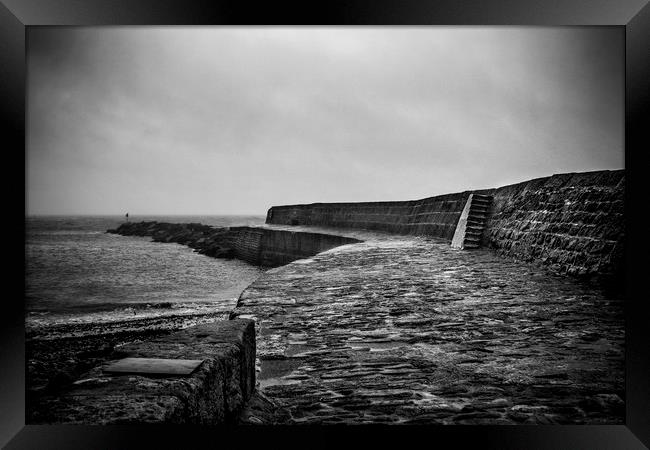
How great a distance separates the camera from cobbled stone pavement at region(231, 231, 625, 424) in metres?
2.56

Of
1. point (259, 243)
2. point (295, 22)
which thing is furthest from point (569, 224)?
point (259, 243)

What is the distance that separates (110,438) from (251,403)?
718mm

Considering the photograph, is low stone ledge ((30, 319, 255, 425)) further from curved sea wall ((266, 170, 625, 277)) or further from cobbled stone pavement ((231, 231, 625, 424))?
curved sea wall ((266, 170, 625, 277))

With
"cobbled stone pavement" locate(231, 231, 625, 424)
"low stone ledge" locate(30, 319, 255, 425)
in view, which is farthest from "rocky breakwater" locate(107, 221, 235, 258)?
"low stone ledge" locate(30, 319, 255, 425)

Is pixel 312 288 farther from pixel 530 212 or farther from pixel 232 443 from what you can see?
pixel 530 212

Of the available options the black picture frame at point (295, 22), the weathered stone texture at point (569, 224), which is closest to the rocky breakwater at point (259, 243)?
the weathered stone texture at point (569, 224)

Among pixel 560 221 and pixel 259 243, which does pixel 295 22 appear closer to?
pixel 560 221

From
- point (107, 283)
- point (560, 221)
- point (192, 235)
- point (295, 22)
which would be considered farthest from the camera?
point (192, 235)

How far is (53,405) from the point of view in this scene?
71.2 inches

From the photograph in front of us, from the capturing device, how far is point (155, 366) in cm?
204

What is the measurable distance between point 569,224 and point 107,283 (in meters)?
14.1

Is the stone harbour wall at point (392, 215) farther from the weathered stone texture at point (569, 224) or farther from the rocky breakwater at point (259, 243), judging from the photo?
the weathered stone texture at point (569, 224)

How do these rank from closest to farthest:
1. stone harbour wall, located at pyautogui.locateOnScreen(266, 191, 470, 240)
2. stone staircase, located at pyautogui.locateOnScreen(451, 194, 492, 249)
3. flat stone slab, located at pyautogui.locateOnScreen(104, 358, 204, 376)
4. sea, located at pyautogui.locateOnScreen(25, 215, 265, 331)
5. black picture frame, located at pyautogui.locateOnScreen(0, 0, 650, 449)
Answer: flat stone slab, located at pyautogui.locateOnScreen(104, 358, 204, 376)
black picture frame, located at pyautogui.locateOnScreen(0, 0, 650, 449)
sea, located at pyautogui.locateOnScreen(25, 215, 265, 331)
stone staircase, located at pyautogui.locateOnScreen(451, 194, 492, 249)
stone harbour wall, located at pyautogui.locateOnScreen(266, 191, 470, 240)

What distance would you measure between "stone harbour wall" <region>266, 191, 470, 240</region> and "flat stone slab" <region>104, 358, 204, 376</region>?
8.80m
